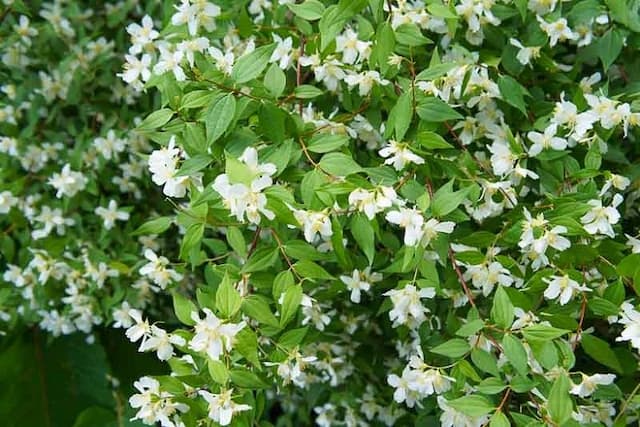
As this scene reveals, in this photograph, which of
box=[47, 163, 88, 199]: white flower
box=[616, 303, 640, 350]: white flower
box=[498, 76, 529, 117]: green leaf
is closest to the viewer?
box=[616, 303, 640, 350]: white flower

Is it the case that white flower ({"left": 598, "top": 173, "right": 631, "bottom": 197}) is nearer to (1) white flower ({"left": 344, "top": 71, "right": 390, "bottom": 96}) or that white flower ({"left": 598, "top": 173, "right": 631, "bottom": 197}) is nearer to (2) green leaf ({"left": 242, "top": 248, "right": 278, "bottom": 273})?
(1) white flower ({"left": 344, "top": 71, "right": 390, "bottom": 96})

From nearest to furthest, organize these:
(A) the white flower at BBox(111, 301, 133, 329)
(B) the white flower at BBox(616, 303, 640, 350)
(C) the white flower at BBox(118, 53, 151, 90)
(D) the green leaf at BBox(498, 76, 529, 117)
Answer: (B) the white flower at BBox(616, 303, 640, 350), (D) the green leaf at BBox(498, 76, 529, 117), (C) the white flower at BBox(118, 53, 151, 90), (A) the white flower at BBox(111, 301, 133, 329)

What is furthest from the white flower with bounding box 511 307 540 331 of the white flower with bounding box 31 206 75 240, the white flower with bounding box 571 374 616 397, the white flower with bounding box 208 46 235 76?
the white flower with bounding box 31 206 75 240

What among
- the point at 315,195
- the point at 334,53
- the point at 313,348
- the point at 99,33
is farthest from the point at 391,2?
the point at 99,33

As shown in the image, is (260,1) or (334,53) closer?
(334,53)

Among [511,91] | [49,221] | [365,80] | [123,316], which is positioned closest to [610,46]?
[511,91]

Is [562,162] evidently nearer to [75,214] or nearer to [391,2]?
[391,2]
